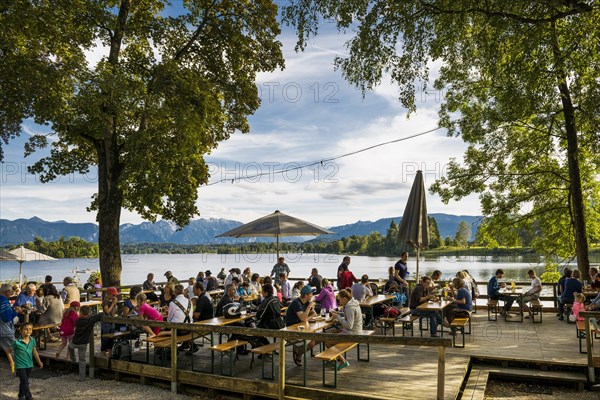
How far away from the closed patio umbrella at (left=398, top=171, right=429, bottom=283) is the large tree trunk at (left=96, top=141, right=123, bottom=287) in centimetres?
962

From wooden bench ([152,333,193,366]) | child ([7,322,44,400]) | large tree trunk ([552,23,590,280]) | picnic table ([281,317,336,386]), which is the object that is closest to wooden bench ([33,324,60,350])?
child ([7,322,44,400])

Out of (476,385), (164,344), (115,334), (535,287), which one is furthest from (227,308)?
(535,287)

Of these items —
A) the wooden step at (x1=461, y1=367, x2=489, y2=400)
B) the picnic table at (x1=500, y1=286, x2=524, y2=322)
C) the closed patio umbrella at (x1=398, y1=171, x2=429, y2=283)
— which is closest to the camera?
the wooden step at (x1=461, y1=367, x2=489, y2=400)

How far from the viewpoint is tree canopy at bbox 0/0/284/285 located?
13.5m

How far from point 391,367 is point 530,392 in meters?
2.17

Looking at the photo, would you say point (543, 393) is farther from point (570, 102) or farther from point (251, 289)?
point (570, 102)

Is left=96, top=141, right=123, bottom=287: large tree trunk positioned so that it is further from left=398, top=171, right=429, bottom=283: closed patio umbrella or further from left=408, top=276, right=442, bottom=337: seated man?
left=408, top=276, right=442, bottom=337: seated man

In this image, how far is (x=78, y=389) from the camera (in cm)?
823

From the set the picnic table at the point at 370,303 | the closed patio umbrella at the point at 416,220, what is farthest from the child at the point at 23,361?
the closed patio umbrella at the point at 416,220

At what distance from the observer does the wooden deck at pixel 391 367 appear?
6.73 meters

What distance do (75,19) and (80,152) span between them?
16.6 ft

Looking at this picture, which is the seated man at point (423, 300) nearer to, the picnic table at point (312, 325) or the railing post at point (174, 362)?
the picnic table at point (312, 325)

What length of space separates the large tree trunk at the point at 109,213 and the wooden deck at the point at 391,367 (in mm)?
5473

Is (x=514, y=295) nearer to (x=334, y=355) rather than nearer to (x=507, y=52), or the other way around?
(x=507, y=52)
